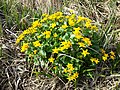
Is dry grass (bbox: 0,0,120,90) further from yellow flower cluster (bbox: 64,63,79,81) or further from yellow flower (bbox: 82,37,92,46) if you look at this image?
yellow flower (bbox: 82,37,92,46)

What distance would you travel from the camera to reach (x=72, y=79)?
2.64 m

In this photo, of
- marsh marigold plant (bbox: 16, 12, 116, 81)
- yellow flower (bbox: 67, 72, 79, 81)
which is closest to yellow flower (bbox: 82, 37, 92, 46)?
marsh marigold plant (bbox: 16, 12, 116, 81)

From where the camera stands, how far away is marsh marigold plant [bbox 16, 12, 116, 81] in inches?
105

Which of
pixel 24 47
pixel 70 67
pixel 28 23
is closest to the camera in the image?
pixel 70 67

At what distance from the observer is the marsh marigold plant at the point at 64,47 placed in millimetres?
2662

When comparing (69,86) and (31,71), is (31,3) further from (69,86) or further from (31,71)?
(69,86)

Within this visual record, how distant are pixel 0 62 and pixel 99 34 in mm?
895

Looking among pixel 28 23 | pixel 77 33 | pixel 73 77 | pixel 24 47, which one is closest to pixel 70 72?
pixel 73 77

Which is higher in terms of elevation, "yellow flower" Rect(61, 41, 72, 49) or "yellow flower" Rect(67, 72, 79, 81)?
"yellow flower" Rect(61, 41, 72, 49)

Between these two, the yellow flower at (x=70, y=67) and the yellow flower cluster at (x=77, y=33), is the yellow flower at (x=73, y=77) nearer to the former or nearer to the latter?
Result: the yellow flower at (x=70, y=67)

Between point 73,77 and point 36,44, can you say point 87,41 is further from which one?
point 36,44

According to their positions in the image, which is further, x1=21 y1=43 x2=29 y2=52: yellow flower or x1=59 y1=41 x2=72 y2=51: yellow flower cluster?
x1=21 y1=43 x2=29 y2=52: yellow flower

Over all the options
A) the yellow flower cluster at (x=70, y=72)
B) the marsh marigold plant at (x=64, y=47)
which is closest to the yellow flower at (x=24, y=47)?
the marsh marigold plant at (x=64, y=47)

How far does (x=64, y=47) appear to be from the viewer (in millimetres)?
2617
